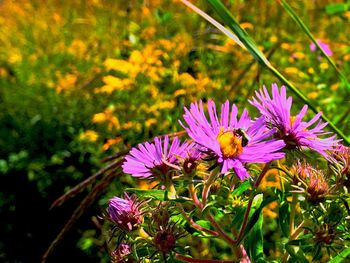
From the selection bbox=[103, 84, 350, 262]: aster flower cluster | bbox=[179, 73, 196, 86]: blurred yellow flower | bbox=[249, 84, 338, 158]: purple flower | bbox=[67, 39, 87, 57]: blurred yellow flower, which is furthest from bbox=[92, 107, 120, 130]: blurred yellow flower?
bbox=[249, 84, 338, 158]: purple flower

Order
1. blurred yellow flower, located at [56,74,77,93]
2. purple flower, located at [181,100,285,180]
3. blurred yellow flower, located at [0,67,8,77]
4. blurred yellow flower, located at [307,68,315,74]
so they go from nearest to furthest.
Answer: purple flower, located at [181,100,285,180], blurred yellow flower, located at [307,68,315,74], blurred yellow flower, located at [56,74,77,93], blurred yellow flower, located at [0,67,8,77]

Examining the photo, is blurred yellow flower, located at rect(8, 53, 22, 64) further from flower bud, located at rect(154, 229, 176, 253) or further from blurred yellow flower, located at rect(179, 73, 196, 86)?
flower bud, located at rect(154, 229, 176, 253)

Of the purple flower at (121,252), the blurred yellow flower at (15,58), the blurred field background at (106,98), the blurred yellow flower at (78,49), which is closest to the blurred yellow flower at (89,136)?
the blurred field background at (106,98)

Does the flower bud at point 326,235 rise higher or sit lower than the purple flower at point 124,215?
higher

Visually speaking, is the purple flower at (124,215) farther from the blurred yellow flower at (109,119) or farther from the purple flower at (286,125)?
the blurred yellow flower at (109,119)

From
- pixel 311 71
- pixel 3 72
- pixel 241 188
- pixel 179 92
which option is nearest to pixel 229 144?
pixel 241 188

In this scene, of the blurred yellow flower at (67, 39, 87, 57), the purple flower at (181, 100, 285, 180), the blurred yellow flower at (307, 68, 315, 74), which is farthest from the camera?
the blurred yellow flower at (67, 39, 87, 57)

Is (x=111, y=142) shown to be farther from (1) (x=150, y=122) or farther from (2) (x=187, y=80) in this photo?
(2) (x=187, y=80)
